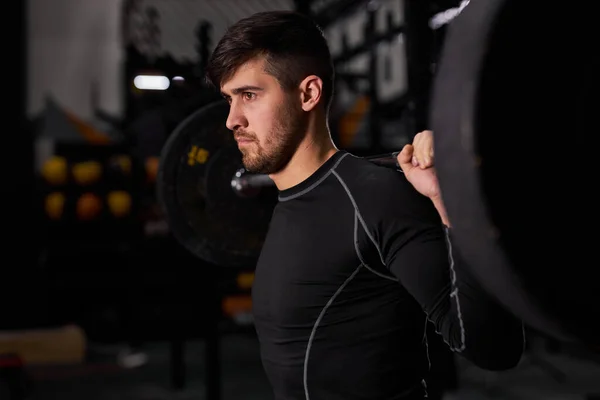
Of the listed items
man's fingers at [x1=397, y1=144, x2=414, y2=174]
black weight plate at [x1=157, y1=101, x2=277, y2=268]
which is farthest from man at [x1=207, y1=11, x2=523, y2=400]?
black weight plate at [x1=157, y1=101, x2=277, y2=268]

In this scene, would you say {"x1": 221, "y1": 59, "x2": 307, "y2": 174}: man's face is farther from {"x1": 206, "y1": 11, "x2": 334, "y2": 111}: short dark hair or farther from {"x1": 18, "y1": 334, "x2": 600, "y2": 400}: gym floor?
{"x1": 18, "y1": 334, "x2": 600, "y2": 400}: gym floor

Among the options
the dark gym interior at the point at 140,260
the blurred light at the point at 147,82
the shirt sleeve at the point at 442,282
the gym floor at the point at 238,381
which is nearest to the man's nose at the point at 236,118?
the shirt sleeve at the point at 442,282

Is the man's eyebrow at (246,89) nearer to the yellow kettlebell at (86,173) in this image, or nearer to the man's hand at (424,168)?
the man's hand at (424,168)

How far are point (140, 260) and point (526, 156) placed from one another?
436cm

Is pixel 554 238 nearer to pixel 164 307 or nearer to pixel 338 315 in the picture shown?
pixel 338 315

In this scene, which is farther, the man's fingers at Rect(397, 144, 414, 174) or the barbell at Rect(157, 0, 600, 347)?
the man's fingers at Rect(397, 144, 414, 174)

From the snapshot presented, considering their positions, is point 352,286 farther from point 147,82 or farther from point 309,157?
point 147,82

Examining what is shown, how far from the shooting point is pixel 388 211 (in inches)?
36.2

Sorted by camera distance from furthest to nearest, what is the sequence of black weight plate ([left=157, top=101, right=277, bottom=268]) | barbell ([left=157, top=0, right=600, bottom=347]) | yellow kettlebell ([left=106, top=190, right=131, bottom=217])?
yellow kettlebell ([left=106, top=190, right=131, bottom=217])
black weight plate ([left=157, top=101, right=277, bottom=268])
barbell ([left=157, top=0, right=600, bottom=347])

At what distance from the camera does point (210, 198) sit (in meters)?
1.50

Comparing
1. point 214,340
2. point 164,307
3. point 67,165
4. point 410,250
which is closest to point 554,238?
point 410,250

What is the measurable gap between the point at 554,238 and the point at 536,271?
0.13 feet

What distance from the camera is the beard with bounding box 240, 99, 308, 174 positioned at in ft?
3.47

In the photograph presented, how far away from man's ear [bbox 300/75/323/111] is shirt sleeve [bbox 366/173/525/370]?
22 cm
